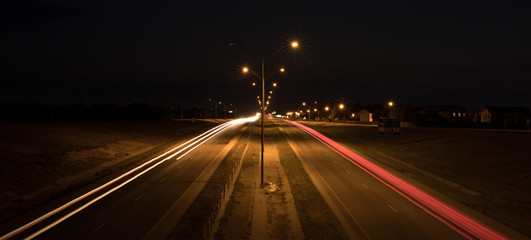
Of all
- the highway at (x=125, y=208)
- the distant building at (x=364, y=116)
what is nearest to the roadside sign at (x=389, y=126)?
the highway at (x=125, y=208)

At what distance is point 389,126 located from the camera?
38938mm

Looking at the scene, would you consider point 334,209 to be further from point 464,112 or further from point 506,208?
point 464,112

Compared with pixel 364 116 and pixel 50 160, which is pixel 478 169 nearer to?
pixel 50 160

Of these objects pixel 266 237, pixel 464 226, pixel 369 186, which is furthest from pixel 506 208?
pixel 266 237

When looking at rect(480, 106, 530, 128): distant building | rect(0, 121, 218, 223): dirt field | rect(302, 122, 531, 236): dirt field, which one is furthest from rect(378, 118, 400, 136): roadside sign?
rect(480, 106, 530, 128): distant building

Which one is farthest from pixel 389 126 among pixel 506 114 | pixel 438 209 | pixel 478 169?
pixel 506 114

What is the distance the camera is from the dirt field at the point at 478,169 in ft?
55.3

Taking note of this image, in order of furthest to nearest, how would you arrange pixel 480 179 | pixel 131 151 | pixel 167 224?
pixel 131 151 < pixel 480 179 < pixel 167 224

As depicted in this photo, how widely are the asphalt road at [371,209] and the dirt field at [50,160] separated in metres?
15.8

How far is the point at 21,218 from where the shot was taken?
14.6m

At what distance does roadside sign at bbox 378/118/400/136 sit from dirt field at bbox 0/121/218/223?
28054 millimetres

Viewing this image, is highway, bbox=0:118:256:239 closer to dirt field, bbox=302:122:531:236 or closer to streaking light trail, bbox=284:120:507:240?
streaking light trail, bbox=284:120:507:240

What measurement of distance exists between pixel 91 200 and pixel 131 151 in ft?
73.8

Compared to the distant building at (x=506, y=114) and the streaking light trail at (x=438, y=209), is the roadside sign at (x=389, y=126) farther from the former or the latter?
the distant building at (x=506, y=114)
